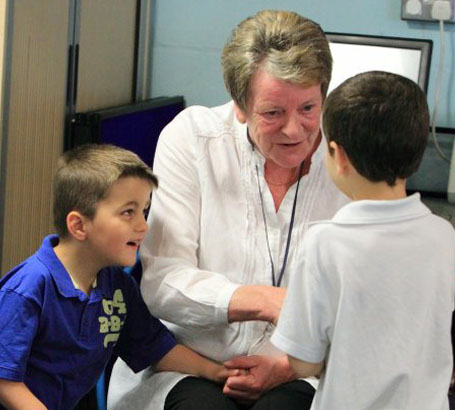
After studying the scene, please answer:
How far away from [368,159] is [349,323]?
246mm

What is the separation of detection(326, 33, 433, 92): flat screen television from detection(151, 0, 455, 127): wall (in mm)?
256

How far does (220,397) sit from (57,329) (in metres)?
0.33

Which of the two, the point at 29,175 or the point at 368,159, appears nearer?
the point at 368,159

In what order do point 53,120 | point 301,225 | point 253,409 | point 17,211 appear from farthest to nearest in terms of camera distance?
1. point 53,120
2. point 17,211
3. point 301,225
4. point 253,409

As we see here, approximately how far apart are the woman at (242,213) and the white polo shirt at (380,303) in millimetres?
300

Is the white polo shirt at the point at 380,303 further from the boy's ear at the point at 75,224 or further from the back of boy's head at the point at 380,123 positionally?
the boy's ear at the point at 75,224

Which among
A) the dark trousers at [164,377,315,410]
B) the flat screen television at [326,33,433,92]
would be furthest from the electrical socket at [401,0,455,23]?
the dark trousers at [164,377,315,410]

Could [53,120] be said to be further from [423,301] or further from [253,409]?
[423,301]

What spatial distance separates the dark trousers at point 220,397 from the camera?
1.54m

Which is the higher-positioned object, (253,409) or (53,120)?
(53,120)

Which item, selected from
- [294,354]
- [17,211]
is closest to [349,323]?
[294,354]

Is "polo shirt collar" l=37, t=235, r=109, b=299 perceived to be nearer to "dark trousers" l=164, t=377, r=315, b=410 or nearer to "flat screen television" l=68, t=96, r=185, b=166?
"dark trousers" l=164, t=377, r=315, b=410

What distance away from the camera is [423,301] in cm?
122

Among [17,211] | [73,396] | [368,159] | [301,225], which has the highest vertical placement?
[368,159]
